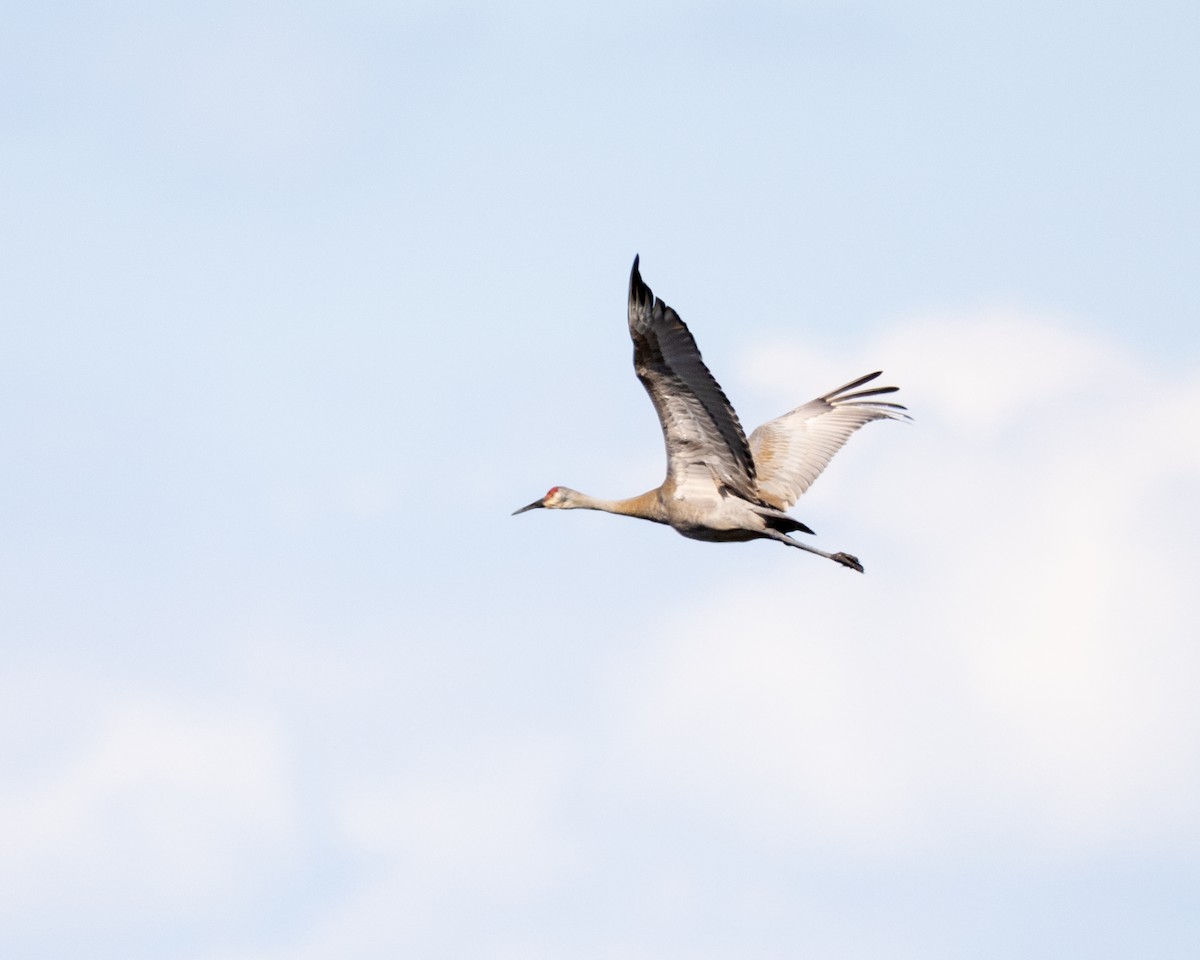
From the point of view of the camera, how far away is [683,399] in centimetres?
2409

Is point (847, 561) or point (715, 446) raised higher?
point (715, 446)

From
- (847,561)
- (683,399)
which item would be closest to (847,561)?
(847,561)

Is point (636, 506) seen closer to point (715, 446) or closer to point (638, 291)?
point (715, 446)

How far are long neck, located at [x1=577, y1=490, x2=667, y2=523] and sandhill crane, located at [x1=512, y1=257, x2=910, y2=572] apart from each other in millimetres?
20

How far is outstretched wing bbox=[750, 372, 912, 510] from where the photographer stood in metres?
28.7

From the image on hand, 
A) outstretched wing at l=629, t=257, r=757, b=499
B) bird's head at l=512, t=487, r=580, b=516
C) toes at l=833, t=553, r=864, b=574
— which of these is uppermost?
bird's head at l=512, t=487, r=580, b=516

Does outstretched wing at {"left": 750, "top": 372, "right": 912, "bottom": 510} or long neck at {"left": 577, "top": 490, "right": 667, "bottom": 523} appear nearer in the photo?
long neck at {"left": 577, "top": 490, "right": 667, "bottom": 523}

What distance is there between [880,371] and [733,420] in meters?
7.11

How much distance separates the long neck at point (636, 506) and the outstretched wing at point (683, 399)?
68cm

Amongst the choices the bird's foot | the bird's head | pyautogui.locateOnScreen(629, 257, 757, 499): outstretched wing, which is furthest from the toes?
the bird's head

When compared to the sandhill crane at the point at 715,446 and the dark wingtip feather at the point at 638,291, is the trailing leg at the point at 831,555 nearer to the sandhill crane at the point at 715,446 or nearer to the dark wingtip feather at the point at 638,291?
the sandhill crane at the point at 715,446

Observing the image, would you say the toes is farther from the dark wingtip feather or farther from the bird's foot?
the dark wingtip feather

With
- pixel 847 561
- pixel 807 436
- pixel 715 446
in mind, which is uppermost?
pixel 807 436

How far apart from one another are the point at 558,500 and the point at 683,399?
4.70m
